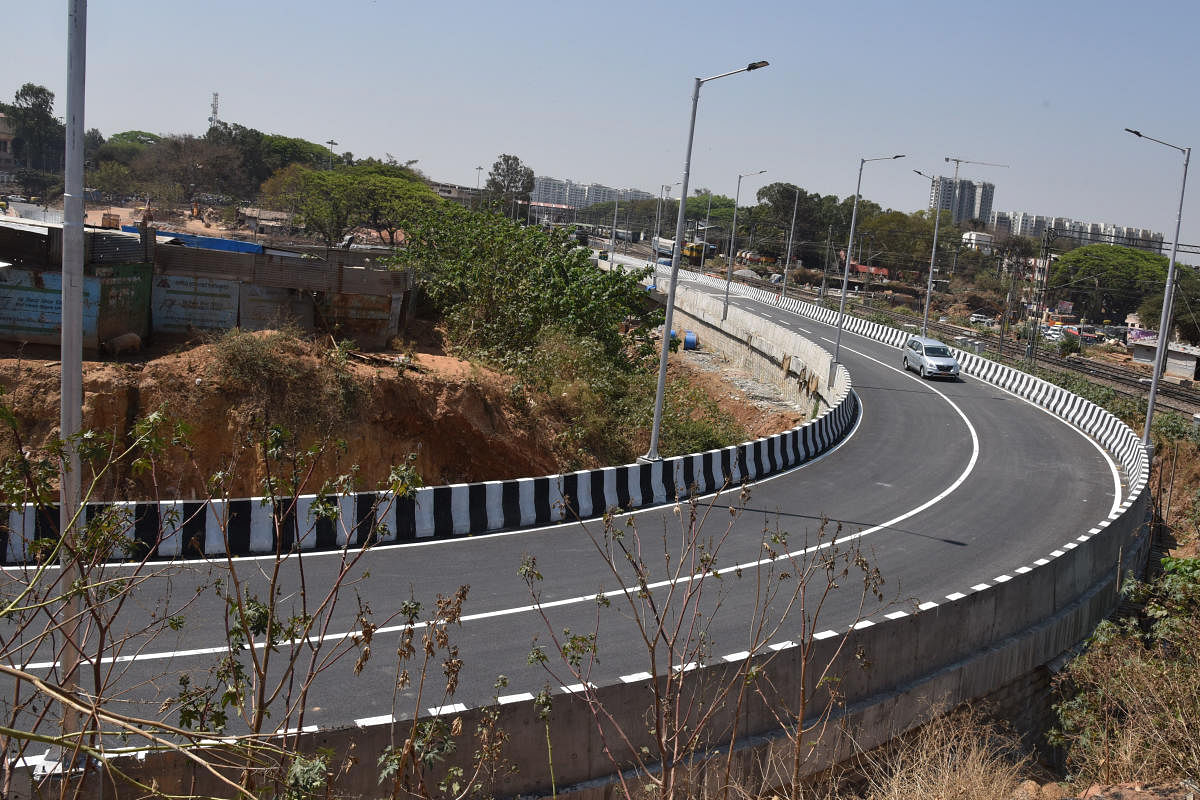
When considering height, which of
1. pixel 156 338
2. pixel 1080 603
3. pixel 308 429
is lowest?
pixel 1080 603

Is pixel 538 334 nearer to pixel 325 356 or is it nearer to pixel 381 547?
pixel 325 356

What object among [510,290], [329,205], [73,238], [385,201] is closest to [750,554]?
[73,238]

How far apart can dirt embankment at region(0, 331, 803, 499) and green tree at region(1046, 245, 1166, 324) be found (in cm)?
7943

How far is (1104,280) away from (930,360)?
200ft

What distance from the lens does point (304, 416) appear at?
1477 cm

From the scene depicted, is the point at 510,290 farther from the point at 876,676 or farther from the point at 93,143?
the point at 93,143

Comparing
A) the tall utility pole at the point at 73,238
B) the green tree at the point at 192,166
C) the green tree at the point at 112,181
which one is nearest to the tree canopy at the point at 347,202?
the green tree at the point at 112,181

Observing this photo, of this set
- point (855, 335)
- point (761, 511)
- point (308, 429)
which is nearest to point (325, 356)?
point (308, 429)

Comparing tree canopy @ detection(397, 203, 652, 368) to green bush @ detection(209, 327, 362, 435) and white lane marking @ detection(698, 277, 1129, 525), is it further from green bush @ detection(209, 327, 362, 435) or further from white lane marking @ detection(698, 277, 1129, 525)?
white lane marking @ detection(698, 277, 1129, 525)

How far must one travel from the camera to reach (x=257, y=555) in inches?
458

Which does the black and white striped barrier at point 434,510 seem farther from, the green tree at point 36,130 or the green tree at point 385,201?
the green tree at point 36,130

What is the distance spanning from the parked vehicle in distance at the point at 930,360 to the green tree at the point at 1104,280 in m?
53.7

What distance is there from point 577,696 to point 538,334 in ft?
49.2

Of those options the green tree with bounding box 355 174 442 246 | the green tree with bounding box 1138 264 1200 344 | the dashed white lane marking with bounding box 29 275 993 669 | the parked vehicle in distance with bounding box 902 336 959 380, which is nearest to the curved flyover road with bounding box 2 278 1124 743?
the dashed white lane marking with bounding box 29 275 993 669
